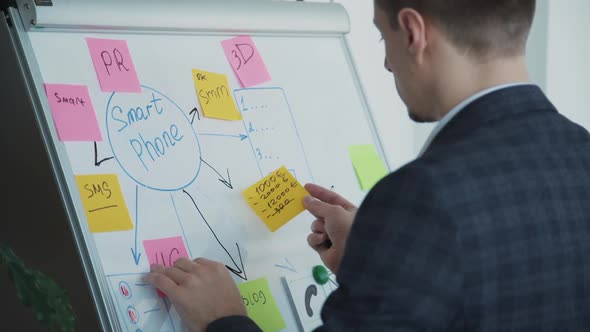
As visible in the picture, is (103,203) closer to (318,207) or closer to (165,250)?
(165,250)

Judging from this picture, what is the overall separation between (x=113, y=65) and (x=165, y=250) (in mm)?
316

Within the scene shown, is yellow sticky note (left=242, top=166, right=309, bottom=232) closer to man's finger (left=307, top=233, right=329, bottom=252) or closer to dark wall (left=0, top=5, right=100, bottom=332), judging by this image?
man's finger (left=307, top=233, right=329, bottom=252)

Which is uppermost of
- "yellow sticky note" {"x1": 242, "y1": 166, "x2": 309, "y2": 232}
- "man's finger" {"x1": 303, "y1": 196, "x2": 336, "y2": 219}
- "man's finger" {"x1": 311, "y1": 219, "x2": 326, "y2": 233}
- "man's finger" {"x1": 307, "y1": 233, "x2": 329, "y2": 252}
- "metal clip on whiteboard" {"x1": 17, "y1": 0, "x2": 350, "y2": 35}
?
"metal clip on whiteboard" {"x1": 17, "y1": 0, "x2": 350, "y2": 35}

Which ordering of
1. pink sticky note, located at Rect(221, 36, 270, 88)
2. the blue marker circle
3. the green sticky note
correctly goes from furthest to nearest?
the green sticky note < pink sticky note, located at Rect(221, 36, 270, 88) < the blue marker circle

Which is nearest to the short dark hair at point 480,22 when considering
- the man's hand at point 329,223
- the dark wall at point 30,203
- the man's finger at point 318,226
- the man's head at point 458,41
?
the man's head at point 458,41

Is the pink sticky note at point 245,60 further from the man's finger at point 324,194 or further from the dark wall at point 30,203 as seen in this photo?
the dark wall at point 30,203

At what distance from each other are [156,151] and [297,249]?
0.35 meters

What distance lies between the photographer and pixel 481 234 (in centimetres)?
93

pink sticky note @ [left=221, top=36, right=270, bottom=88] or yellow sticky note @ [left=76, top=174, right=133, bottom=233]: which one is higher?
pink sticky note @ [left=221, top=36, right=270, bottom=88]

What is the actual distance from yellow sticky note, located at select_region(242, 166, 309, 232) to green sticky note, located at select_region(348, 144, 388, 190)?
235mm

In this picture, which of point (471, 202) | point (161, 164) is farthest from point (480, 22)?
point (161, 164)

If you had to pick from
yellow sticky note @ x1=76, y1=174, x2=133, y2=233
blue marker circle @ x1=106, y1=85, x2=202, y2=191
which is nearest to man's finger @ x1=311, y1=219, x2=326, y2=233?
blue marker circle @ x1=106, y1=85, x2=202, y2=191

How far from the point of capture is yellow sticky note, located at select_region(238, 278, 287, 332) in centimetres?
142

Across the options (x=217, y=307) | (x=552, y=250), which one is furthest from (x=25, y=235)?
(x=552, y=250)
